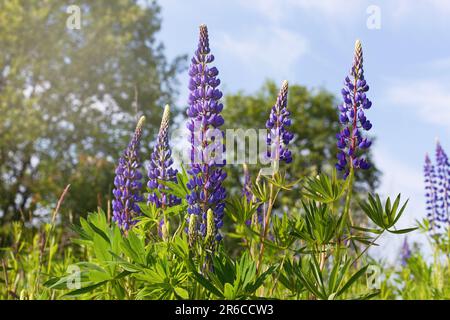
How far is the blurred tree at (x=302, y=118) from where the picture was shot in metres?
23.8

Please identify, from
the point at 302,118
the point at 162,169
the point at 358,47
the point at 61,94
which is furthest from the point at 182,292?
the point at 302,118

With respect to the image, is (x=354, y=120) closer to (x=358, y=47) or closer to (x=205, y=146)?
(x=358, y=47)

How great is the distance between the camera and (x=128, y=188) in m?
3.11

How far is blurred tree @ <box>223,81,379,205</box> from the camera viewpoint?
78.1ft

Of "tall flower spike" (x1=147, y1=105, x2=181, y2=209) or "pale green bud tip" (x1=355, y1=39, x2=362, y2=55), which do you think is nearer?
"pale green bud tip" (x1=355, y1=39, x2=362, y2=55)

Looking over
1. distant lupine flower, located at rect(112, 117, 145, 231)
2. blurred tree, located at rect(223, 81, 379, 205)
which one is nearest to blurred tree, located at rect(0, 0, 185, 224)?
blurred tree, located at rect(223, 81, 379, 205)

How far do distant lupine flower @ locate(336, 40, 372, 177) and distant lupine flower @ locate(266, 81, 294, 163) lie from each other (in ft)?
0.81

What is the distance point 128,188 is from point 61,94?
1658cm

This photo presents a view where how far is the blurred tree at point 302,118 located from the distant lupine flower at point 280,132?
20525 mm

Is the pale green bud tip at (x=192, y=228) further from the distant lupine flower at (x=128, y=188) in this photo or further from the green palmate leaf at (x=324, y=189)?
the distant lupine flower at (x=128, y=188)

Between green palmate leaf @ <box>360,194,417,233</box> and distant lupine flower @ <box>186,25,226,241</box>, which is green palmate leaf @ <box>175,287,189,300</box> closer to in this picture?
distant lupine flower @ <box>186,25,226,241</box>

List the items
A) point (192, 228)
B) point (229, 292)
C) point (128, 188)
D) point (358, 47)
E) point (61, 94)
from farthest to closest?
1. point (61, 94)
2. point (128, 188)
3. point (358, 47)
4. point (192, 228)
5. point (229, 292)

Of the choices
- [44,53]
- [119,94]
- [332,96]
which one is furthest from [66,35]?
[332,96]

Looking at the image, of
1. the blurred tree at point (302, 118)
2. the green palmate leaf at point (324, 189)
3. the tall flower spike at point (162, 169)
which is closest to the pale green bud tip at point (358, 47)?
the green palmate leaf at point (324, 189)
